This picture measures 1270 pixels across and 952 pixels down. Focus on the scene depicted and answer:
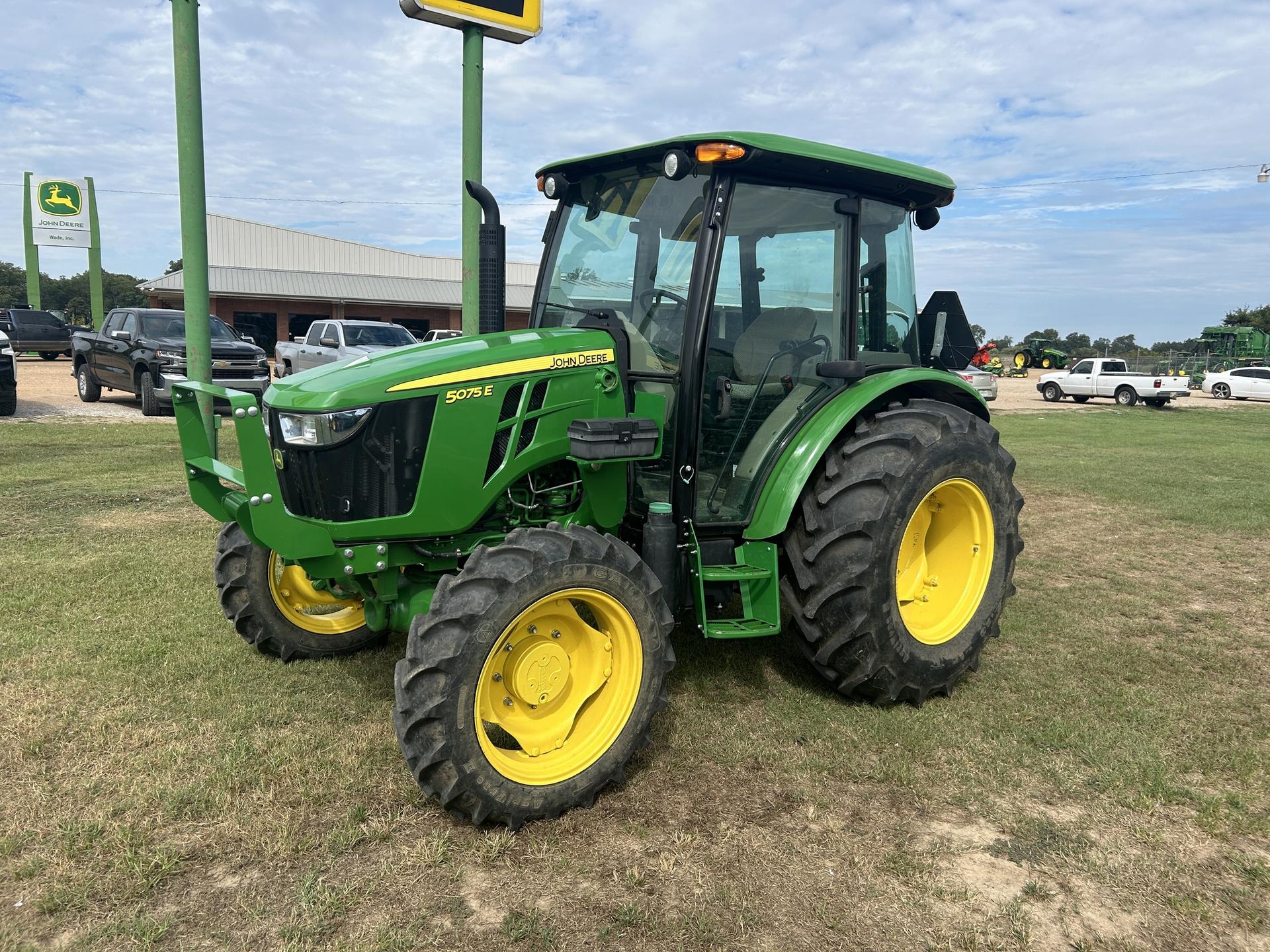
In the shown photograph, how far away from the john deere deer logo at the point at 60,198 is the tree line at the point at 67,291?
26.5 m

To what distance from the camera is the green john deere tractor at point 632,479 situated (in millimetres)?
3039

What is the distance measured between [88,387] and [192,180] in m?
11.7

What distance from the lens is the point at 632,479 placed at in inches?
148

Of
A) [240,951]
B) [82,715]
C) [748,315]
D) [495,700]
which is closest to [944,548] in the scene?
[748,315]

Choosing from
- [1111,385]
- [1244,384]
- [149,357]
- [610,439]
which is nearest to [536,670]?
[610,439]

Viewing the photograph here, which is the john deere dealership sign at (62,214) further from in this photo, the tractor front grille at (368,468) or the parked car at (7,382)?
the tractor front grille at (368,468)

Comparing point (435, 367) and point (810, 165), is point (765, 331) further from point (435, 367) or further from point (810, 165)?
point (435, 367)

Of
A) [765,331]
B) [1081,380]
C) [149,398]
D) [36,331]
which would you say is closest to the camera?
[765,331]

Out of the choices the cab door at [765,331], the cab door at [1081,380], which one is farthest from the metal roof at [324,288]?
the cab door at [765,331]

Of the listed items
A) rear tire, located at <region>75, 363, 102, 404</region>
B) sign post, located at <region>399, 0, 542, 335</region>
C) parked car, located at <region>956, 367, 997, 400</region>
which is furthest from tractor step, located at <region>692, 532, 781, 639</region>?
parked car, located at <region>956, 367, 997, 400</region>

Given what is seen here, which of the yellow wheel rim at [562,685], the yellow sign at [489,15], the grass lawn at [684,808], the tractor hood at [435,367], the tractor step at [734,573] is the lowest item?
the grass lawn at [684,808]

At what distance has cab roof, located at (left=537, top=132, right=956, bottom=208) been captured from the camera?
347 centimetres

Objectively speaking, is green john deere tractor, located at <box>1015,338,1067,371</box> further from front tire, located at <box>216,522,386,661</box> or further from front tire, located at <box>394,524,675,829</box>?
front tire, located at <box>394,524,675,829</box>

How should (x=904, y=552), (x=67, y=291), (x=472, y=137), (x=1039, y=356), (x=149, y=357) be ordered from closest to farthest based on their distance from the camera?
1. (x=904, y=552)
2. (x=472, y=137)
3. (x=149, y=357)
4. (x=1039, y=356)
5. (x=67, y=291)
